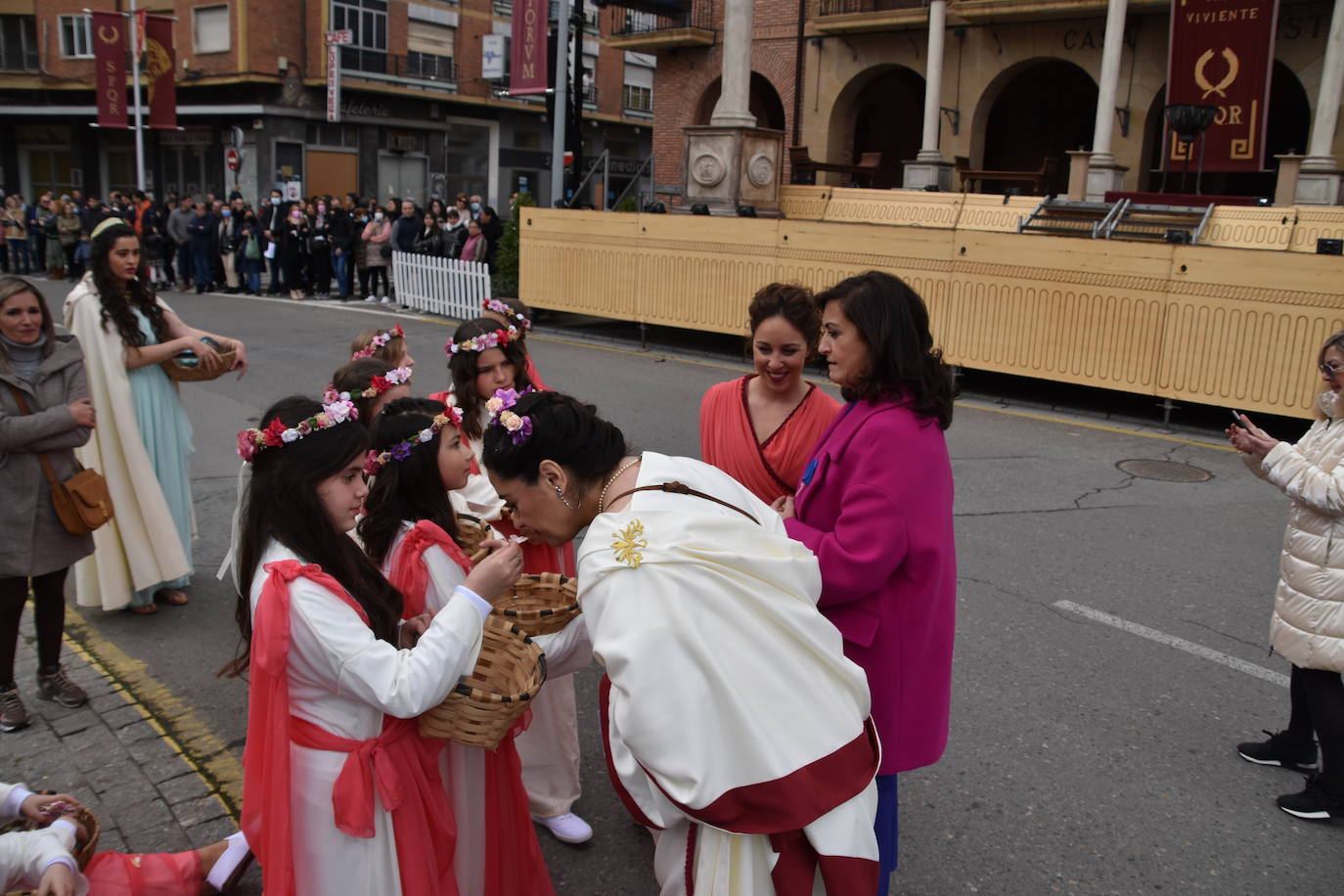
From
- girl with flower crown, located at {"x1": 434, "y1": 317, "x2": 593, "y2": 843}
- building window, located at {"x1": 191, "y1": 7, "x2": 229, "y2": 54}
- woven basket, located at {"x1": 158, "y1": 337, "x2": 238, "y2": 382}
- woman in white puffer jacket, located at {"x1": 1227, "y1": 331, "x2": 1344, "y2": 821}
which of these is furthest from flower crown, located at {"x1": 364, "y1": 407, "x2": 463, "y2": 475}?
building window, located at {"x1": 191, "y1": 7, "x2": 229, "y2": 54}

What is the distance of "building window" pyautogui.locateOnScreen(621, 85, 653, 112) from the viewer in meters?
46.7

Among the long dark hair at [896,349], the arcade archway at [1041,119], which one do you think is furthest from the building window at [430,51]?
the long dark hair at [896,349]

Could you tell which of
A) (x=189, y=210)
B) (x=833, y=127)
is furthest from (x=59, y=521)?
(x=833, y=127)

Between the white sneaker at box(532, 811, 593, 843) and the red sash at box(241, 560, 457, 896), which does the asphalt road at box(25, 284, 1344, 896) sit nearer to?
the white sneaker at box(532, 811, 593, 843)

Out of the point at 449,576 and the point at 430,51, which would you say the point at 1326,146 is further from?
the point at 430,51

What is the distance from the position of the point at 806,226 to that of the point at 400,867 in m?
11.0

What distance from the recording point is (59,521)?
4234 mm

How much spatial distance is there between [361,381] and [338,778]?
6.13 ft

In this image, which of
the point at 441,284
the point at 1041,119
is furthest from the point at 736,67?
the point at 1041,119

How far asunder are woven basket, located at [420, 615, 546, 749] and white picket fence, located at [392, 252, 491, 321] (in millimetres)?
13999

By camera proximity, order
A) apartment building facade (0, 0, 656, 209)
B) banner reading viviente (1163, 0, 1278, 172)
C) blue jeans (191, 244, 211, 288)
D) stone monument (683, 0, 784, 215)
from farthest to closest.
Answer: apartment building facade (0, 0, 656, 209)
blue jeans (191, 244, 211, 288)
stone monument (683, 0, 784, 215)
banner reading viviente (1163, 0, 1278, 172)

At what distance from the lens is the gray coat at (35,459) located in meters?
4.09

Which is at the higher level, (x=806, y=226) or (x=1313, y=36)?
(x=1313, y=36)

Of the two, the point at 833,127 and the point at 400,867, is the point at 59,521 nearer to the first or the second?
the point at 400,867
